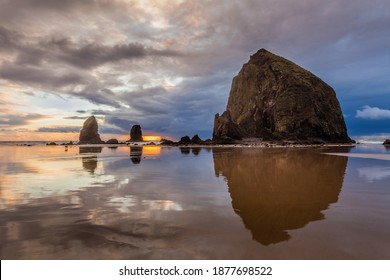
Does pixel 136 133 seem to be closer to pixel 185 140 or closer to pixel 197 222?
pixel 185 140

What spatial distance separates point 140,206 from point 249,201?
331 cm

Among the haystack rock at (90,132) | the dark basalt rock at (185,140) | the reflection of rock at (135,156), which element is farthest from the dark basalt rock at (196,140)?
the haystack rock at (90,132)

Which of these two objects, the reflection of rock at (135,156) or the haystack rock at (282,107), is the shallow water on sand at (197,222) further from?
the haystack rock at (282,107)

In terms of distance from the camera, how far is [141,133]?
15212 centimetres

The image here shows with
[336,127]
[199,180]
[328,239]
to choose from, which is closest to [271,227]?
[328,239]

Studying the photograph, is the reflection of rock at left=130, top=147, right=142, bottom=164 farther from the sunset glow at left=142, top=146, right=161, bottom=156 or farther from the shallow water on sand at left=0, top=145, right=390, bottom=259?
the shallow water on sand at left=0, top=145, right=390, bottom=259

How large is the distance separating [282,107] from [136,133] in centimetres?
8072

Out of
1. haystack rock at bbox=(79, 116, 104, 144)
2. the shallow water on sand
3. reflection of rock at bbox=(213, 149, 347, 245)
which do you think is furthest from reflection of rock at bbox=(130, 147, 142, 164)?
haystack rock at bbox=(79, 116, 104, 144)

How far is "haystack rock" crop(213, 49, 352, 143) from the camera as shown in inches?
4092

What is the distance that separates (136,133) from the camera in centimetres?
15075

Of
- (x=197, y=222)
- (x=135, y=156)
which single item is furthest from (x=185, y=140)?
(x=197, y=222)

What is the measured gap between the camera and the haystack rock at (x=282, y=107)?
103938mm

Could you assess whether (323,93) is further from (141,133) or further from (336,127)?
(141,133)

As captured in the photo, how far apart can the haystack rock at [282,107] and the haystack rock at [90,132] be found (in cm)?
8837
